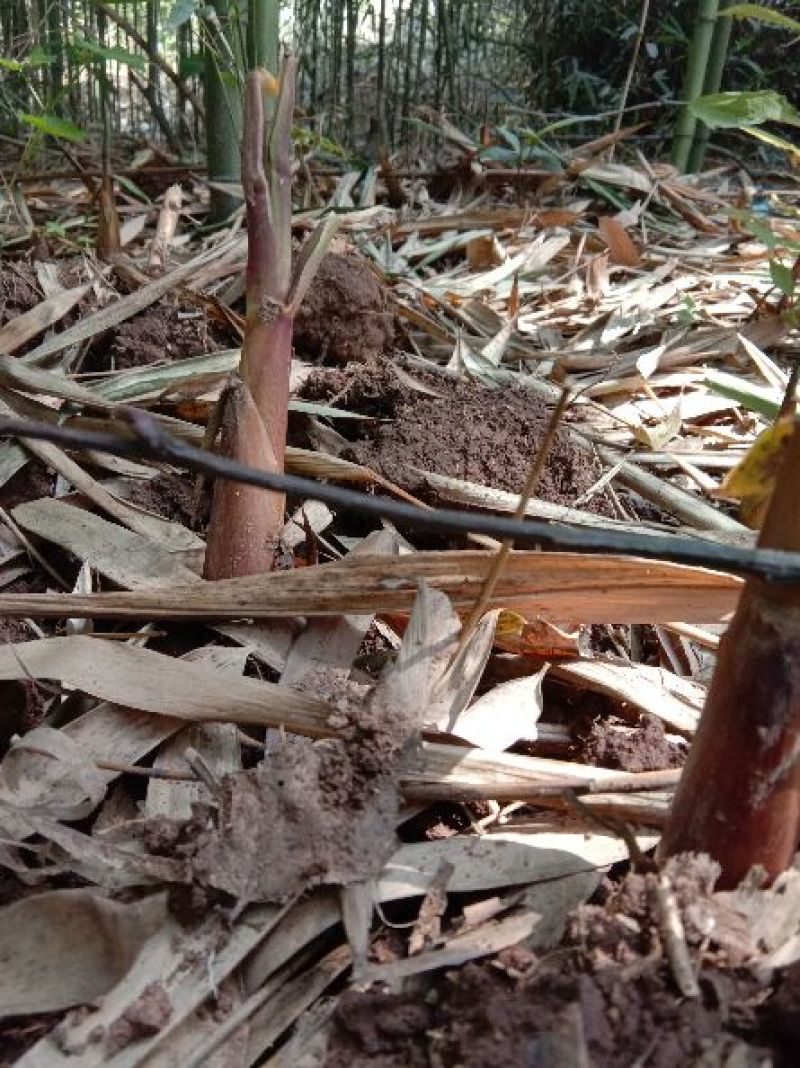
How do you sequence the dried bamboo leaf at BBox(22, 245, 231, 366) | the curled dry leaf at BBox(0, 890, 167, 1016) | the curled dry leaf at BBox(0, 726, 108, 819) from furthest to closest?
the dried bamboo leaf at BBox(22, 245, 231, 366)
the curled dry leaf at BBox(0, 726, 108, 819)
the curled dry leaf at BBox(0, 890, 167, 1016)

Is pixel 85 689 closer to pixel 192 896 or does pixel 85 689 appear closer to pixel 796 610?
pixel 192 896

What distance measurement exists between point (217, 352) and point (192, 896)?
108 centimetres

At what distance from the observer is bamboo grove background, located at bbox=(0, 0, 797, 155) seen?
449 cm

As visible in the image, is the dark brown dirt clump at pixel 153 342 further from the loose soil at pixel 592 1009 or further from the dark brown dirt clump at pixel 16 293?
the loose soil at pixel 592 1009

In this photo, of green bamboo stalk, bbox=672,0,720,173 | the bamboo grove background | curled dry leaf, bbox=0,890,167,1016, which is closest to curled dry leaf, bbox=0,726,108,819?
curled dry leaf, bbox=0,890,167,1016

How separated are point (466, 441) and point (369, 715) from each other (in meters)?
0.67

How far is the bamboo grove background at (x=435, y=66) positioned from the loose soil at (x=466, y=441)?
2805mm

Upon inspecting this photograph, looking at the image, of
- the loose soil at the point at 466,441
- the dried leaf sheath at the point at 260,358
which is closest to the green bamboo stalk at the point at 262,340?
the dried leaf sheath at the point at 260,358

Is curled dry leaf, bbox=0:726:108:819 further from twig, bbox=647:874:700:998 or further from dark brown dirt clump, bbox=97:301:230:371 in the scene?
dark brown dirt clump, bbox=97:301:230:371

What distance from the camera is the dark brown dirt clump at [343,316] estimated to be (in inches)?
69.8

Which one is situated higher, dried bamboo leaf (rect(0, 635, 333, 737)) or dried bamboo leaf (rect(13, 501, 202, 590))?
dried bamboo leaf (rect(0, 635, 333, 737))

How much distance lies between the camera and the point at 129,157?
4.02 m

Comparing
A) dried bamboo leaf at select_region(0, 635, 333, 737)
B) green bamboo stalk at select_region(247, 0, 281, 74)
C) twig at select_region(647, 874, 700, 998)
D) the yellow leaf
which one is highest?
green bamboo stalk at select_region(247, 0, 281, 74)

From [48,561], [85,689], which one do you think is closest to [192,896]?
[85,689]
